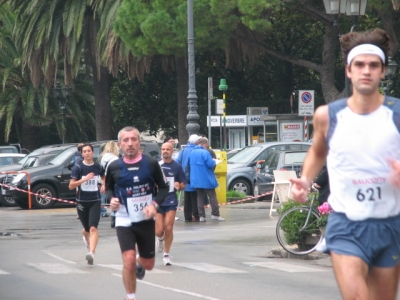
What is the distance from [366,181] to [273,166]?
20.8m

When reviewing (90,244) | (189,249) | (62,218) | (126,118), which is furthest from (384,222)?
(126,118)

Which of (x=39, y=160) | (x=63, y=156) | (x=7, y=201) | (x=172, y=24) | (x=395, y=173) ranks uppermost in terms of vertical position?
(x=172, y=24)

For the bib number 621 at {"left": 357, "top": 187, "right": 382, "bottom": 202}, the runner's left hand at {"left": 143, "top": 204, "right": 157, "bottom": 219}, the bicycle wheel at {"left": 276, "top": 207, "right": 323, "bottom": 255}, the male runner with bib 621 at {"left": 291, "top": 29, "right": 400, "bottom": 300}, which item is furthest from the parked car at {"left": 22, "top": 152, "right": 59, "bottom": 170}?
the bib number 621 at {"left": 357, "top": 187, "right": 382, "bottom": 202}

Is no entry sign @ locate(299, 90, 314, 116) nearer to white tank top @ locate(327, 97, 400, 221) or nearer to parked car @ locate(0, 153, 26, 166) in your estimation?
parked car @ locate(0, 153, 26, 166)

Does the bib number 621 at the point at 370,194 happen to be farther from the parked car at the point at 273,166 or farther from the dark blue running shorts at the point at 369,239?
the parked car at the point at 273,166

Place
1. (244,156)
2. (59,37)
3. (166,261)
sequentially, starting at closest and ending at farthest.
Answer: (166,261) → (244,156) → (59,37)

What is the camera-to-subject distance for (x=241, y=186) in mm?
28281

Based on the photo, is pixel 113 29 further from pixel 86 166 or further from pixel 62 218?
pixel 86 166

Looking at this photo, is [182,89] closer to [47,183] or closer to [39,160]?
[39,160]

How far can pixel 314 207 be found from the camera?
45.0ft

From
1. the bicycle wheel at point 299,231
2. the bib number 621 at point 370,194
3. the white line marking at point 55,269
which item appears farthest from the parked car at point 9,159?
the bib number 621 at point 370,194

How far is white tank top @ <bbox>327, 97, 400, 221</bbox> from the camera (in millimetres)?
5230

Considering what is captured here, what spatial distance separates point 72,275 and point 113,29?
920 inches

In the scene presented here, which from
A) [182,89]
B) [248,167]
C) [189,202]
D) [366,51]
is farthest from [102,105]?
[366,51]
